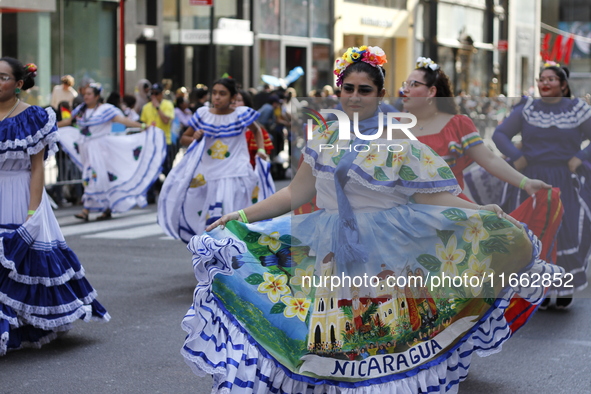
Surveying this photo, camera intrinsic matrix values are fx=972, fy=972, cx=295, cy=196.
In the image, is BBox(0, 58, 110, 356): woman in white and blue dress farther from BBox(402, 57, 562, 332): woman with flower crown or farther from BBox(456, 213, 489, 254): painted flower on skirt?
BBox(456, 213, 489, 254): painted flower on skirt

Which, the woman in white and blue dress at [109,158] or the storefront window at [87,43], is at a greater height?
the storefront window at [87,43]

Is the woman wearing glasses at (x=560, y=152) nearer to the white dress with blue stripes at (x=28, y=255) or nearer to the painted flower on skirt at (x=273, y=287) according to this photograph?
the white dress with blue stripes at (x=28, y=255)

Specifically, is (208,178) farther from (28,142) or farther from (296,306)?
(296,306)

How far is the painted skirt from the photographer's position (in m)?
4.05

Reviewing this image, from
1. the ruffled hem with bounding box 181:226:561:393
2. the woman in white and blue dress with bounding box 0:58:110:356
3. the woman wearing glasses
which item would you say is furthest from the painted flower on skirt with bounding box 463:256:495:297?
the woman wearing glasses

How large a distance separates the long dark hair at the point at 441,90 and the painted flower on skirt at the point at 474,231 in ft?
7.48

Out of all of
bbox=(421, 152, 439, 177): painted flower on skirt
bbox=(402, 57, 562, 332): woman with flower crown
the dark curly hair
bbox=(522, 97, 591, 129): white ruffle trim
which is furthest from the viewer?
bbox=(522, 97, 591, 129): white ruffle trim

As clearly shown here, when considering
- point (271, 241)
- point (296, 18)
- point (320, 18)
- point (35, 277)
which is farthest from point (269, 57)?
point (271, 241)

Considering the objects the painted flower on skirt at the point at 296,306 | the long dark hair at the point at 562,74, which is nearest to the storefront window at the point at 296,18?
the long dark hair at the point at 562,74

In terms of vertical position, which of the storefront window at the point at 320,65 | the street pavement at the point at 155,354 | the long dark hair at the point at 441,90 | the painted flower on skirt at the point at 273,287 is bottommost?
the street pavement at the point at 155,354

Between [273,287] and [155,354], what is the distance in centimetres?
208

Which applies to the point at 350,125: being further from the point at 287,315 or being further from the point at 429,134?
the point at 429,134

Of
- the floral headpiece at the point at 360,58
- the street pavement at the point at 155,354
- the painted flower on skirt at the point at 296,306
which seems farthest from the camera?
the street pavement at the point at 155,354

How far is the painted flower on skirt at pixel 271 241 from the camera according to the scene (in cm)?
430
